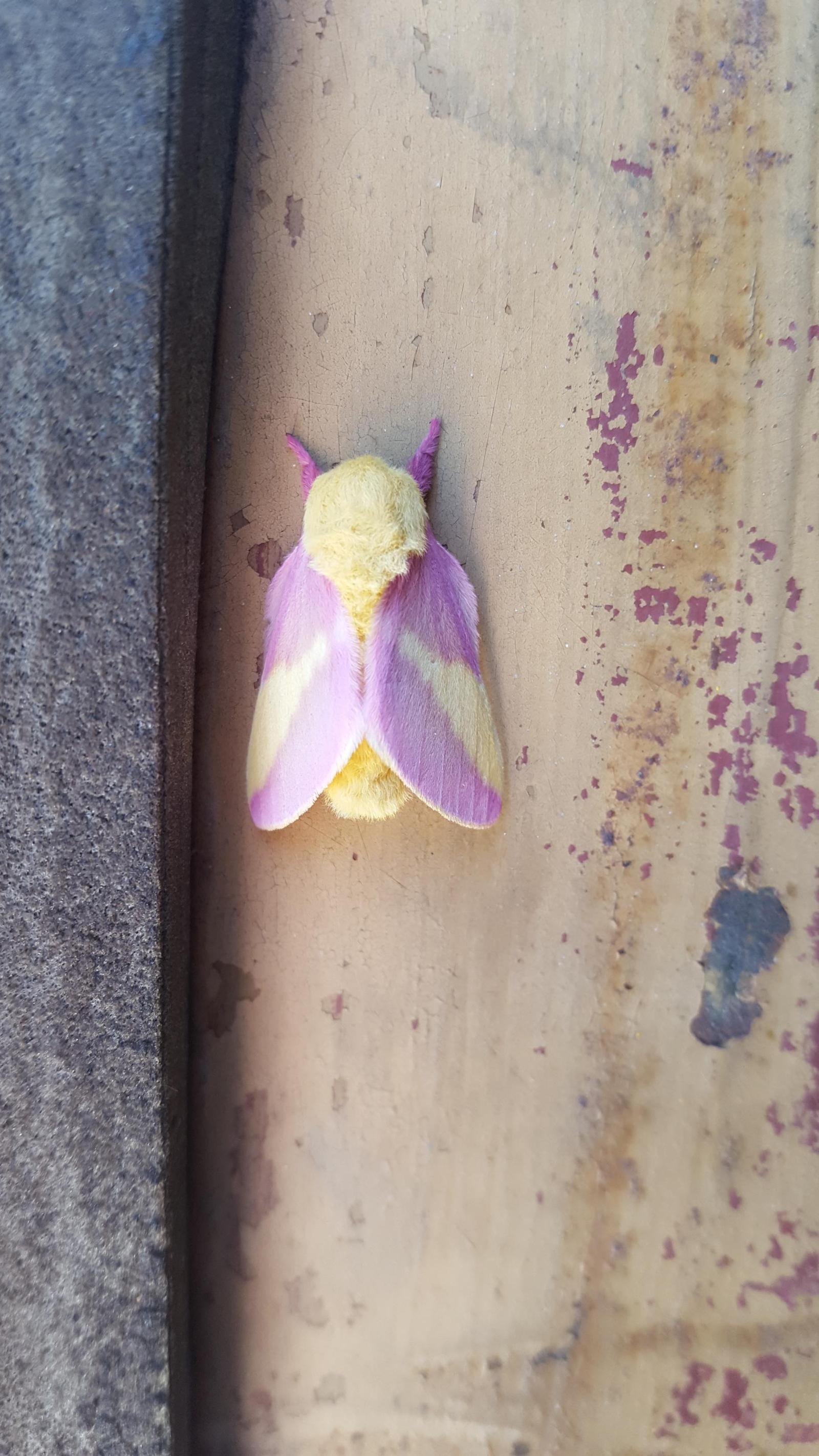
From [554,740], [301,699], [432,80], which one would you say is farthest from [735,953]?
[432,80]

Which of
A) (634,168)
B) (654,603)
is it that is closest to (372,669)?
(654,603)

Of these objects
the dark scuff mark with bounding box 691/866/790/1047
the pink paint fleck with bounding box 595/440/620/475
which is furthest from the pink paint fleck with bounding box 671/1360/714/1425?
the pink paint fleck with bounding box 595/440/620/475

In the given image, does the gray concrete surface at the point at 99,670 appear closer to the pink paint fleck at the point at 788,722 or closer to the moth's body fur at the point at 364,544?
the moth's body fur at the point at 364,544

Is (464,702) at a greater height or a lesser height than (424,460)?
lesser

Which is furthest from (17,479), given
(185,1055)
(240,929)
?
(185,1055)

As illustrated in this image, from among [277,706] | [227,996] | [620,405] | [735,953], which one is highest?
[620,405]

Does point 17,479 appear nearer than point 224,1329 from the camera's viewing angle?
Yes

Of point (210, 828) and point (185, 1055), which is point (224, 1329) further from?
point (210, 828)

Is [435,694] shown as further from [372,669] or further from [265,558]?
[265,558]

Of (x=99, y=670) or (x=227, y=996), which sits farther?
(x=227, y=996)
